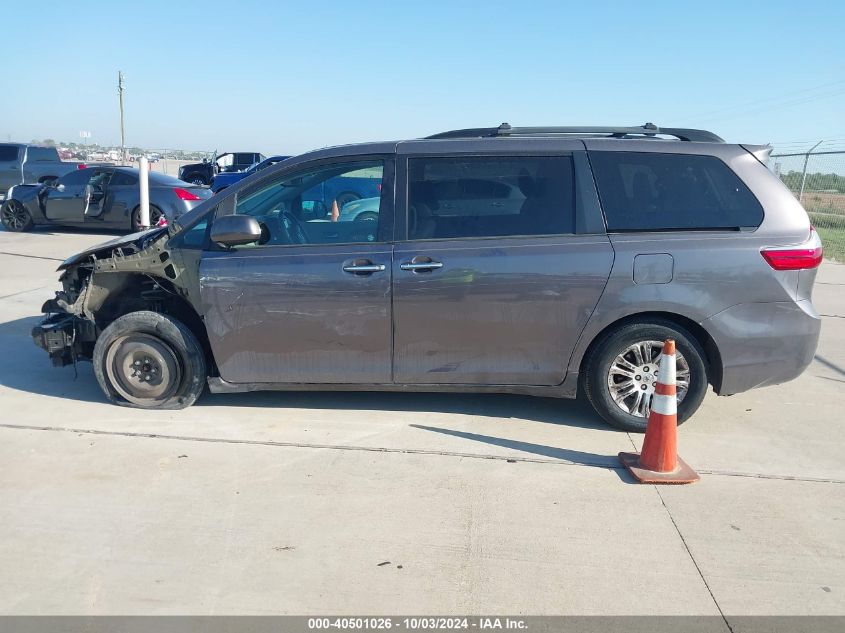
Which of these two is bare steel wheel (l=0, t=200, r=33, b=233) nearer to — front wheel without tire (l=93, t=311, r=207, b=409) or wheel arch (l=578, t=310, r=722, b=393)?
front wheel without tire (l=93, t=311, r=207, b=409)

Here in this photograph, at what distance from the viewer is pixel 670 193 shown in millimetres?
4578

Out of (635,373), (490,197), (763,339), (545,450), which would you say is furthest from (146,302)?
(763,339)

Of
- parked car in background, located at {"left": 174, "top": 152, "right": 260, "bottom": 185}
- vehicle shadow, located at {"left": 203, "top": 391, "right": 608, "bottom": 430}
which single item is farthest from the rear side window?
parked car in background, located at {"left": 174, "top": 152, "right": 260, "bottom": 185}

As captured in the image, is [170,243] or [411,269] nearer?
[411,269]

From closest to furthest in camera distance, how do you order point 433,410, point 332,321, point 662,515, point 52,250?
point 662,515 < point 332,321 < point 433,410 < point 52,250

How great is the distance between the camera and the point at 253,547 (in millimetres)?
3391

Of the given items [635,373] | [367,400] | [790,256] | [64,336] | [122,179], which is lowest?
[367,400]

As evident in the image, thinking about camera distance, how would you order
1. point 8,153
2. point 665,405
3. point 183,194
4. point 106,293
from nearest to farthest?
point 665,405 < point 106,293 < point 183,194 < point 8,153

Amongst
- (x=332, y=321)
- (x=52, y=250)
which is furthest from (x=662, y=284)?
(x=52, y=250)

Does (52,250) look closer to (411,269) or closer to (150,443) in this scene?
(150,443)

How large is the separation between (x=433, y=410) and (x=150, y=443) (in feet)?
6.26

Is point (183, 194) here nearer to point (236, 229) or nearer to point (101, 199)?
point (101, 199)

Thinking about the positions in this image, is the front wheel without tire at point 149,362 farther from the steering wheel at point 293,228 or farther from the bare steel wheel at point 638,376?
the bare steel wheel at point 638,376

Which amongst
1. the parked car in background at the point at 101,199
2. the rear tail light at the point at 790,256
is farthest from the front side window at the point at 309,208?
the parked car in background at the point at 101,199
